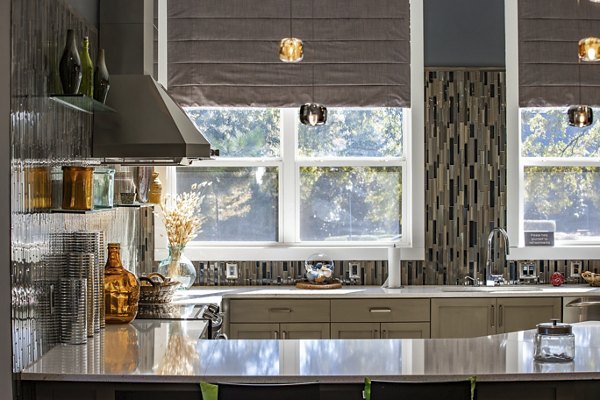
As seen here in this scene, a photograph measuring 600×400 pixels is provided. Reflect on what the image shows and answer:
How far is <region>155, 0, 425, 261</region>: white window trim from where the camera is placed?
6.55 metres

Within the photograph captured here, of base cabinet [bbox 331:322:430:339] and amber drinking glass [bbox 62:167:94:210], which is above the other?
amber drinking glass [bbox 62:167:94:210]

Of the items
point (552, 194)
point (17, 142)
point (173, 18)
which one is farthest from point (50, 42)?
point (552, 194)

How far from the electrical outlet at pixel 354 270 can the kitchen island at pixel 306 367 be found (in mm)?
2699

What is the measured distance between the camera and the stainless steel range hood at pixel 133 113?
15.2 ft

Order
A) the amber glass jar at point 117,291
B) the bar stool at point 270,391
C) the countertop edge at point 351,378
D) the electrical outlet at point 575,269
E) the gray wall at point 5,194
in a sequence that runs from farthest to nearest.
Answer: the electrical outlet at point 575,269 → the amber glass jar at point 117,291 → the gray wall at point 5,194 → the countertop edge at point 351,378 → the bar stool at point 270,391

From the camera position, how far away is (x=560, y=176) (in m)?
6.75

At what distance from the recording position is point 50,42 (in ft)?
13.0

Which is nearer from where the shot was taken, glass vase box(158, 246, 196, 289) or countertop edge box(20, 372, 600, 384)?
countertop edge box(20, 372, 600, 384)

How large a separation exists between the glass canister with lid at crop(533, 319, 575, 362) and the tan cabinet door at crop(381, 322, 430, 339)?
2.61 metres

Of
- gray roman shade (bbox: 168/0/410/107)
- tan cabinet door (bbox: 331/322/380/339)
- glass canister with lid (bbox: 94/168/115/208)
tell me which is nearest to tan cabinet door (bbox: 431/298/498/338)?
tan cabinet door (bbox: 331/322/380/339)

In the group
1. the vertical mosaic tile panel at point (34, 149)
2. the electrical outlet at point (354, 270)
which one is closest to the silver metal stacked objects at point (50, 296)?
the vertical mosaic tile panel at point (34, 149)

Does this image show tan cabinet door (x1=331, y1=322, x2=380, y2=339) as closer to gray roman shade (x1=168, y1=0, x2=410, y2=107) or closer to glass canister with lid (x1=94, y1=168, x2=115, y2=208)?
gray roman shade (x1=168, y1=0, x2=410, y2=107)

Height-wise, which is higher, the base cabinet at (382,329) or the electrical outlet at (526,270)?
the electrical outlet at (526,270)

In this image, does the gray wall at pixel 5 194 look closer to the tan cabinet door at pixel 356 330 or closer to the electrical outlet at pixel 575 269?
the tan cabinet door at pixel 356 330
